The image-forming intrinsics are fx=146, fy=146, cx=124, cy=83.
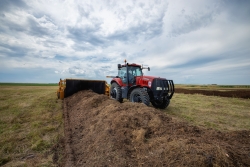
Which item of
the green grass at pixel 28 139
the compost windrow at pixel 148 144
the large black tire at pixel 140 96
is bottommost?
the green grass at pixel 28 139

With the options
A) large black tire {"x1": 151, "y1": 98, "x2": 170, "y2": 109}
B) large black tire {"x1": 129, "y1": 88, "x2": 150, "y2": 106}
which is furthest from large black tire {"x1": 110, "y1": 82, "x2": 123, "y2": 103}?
large black tire {"x1": 151, "y1": 98, "x2": 170, "y2": 109}

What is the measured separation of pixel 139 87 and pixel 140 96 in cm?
73

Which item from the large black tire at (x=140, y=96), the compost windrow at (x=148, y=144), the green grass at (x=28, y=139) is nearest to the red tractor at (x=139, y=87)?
the large black tire at (x=140, y=96)

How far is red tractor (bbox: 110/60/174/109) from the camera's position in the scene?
7.37m

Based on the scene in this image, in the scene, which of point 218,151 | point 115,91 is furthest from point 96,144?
point 115,91

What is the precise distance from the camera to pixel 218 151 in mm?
2428

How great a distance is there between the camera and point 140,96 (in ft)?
23.7

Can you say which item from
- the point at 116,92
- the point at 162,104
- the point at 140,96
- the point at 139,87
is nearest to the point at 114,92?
the point at 116,92

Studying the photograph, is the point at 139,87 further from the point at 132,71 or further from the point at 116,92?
the point at 116,92

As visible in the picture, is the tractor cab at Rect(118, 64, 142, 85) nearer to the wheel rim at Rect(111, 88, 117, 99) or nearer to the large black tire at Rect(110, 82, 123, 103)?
the large black tire at Rect(110, 82, 123, 103)

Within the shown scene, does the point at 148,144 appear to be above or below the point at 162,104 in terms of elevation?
below

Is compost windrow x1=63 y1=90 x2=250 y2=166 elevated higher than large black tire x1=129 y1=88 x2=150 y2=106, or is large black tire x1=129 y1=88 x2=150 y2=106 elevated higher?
large black tire x1=129 y1=88 x2=150 y2=106

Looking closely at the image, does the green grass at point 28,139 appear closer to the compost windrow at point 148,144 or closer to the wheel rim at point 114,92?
the compost windrow at point 148,144

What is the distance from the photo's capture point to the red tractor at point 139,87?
737cm
